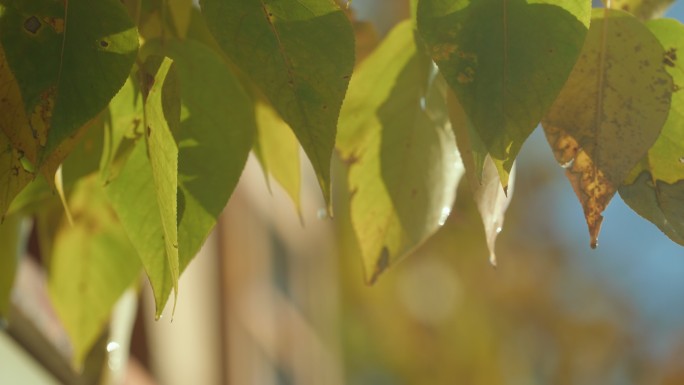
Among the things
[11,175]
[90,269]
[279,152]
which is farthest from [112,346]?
[11,175]

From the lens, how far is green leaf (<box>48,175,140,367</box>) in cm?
70

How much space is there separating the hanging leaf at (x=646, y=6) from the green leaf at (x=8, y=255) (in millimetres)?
418

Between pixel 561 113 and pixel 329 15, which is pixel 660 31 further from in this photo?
pixel 329 15

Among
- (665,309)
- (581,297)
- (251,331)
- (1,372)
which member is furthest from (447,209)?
(665,309)

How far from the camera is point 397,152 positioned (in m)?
0.56

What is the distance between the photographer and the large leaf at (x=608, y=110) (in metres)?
0.45

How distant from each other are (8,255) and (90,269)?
0.06 meters

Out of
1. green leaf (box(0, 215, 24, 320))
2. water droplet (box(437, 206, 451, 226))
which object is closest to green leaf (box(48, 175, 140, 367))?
green leaf (box(0, 215, 24, 320))

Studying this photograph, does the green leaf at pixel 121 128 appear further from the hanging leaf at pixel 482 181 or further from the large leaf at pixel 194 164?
the hanging leaf at pixel 482 181

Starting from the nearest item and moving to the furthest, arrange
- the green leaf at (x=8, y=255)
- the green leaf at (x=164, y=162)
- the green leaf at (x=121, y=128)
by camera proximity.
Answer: the green leaf at (x=164, y=162)
the green leaf at (x=121, y=128)
the green leaf at (x=8, y=255)

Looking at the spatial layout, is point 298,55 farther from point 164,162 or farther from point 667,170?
point 667,170

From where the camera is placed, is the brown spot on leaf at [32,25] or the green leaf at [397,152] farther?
the green leaf at [397,152]

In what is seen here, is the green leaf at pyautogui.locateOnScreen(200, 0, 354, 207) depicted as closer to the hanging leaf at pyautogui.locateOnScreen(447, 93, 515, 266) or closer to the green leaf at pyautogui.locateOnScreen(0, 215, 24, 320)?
the hanging leaf at pyautogui.locateOnScreen(447, 93, 515, 266)

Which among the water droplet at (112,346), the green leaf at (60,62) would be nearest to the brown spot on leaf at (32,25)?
the green leaf at (60,62)
